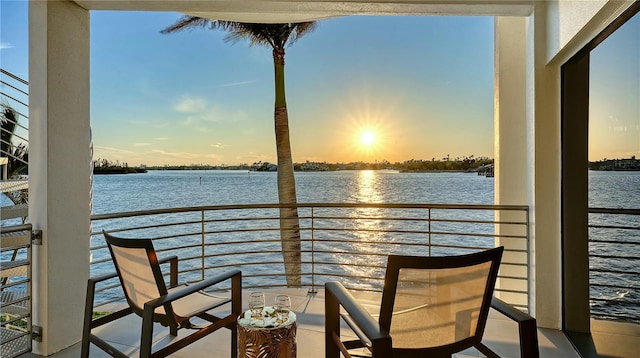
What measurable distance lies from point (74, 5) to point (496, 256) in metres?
3.31

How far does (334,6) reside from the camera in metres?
3.13

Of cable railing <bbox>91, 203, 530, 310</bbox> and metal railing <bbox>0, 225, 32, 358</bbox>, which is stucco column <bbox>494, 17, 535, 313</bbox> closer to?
cable railing <bbox>91, 203, 530, 310</bbox>

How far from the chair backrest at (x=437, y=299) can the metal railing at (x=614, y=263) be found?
93 centimetres

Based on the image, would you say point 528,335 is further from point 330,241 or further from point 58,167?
point 58,167

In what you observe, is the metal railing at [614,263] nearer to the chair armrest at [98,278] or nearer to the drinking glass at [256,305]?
the drinking glass at [256,305]

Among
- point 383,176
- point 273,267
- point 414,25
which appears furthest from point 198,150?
point 414,25

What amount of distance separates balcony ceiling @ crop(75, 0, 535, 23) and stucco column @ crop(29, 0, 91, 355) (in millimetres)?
318

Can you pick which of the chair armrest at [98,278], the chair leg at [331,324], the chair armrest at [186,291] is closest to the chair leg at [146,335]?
the chair armrest at [186,291]

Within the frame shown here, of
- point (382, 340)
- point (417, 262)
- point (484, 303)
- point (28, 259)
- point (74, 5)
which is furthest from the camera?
point (74, 5)

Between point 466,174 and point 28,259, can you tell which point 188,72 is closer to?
point 466,174

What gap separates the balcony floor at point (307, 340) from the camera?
8.63 ft

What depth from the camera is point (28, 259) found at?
2693mm

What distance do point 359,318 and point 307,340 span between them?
146cm

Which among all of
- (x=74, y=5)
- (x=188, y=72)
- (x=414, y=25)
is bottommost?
(x=74, y=5)
